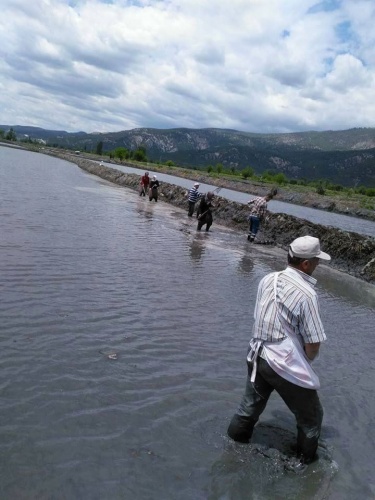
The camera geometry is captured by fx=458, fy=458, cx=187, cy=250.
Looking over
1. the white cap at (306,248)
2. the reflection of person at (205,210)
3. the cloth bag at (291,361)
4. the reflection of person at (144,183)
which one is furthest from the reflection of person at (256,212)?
the cloth bag at (291,361)

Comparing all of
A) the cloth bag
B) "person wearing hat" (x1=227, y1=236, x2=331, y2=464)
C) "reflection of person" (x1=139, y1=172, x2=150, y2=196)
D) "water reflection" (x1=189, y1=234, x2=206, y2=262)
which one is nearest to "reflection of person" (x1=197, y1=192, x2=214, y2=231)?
"water reflection" (x1=189, y1=234, x2=206, y2=262)

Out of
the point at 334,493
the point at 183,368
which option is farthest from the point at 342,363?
the point at 334,493

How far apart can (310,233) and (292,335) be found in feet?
61.3

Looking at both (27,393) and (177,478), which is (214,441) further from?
(27,393)

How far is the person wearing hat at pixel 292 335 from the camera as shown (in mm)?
4242

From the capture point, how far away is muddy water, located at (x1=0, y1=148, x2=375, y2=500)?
4.02 metres

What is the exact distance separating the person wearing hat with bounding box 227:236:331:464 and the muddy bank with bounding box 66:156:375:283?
13.0 m

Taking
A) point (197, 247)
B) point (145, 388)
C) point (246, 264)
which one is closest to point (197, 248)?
point (197, 247)

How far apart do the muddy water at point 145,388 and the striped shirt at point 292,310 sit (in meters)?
1.31

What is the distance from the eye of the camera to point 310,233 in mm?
22250

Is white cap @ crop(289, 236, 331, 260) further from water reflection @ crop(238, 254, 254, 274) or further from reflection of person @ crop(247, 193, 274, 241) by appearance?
reflection of person @ crop(247, 193, 274, 241)

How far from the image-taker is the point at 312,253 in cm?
427

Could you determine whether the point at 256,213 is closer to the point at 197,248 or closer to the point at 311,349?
the point at 197,248

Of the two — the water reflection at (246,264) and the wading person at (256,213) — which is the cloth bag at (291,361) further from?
the wading person at (256,213)
